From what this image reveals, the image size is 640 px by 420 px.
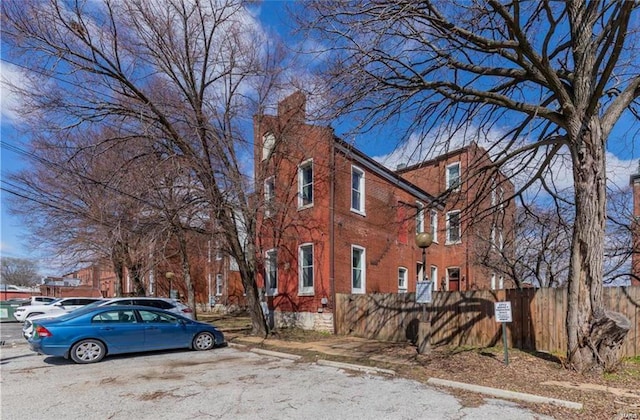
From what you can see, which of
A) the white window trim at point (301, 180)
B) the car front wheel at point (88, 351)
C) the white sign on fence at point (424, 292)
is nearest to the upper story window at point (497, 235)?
the white sign on fence at point (424, 292)

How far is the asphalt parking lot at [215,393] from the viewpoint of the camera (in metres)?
5.87

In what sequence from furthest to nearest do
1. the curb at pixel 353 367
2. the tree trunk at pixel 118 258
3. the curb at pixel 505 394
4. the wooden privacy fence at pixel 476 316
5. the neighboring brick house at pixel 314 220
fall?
1. the tree trunk at pixel 118 258
2. the neighboring brick house at pixel 314 220
3. the wooden privacy fence at pixel 476 316
4. the curb at pixel 353 367
5. the curb at pixel 505 394

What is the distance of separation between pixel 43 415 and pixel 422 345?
825 cm

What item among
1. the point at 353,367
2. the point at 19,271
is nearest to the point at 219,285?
the point at 353,367

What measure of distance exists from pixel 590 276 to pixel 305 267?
34.6ft

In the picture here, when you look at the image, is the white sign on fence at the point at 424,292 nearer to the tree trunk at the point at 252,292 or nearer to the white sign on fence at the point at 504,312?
the white sign on fence at the point at 504,312

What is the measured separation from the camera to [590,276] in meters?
8.10

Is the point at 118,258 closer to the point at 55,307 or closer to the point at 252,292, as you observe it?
the point at 55,307

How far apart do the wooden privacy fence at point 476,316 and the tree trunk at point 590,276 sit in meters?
2.26

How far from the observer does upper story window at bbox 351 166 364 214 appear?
57.4ft

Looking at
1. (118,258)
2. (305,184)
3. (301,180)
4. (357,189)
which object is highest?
(301,180)

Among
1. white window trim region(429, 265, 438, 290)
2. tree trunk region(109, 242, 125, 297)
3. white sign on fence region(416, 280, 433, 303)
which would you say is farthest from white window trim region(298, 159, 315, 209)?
white window trim region(429, 265, 438, 290)

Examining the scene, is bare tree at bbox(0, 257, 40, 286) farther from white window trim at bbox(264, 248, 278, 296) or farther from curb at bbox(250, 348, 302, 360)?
curb at bbox(250, 348, 302, 360)

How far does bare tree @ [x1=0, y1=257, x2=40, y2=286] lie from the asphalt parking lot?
92576 millimetres
